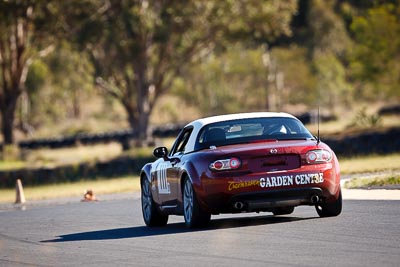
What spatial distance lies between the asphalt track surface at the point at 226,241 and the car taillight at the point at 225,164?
73 cm

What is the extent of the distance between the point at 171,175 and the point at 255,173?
1729 millimetres

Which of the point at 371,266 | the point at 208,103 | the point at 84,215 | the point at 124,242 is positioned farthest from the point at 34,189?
the point at 208,103

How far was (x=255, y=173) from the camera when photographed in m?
13.4

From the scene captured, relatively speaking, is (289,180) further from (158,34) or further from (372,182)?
(158,34)

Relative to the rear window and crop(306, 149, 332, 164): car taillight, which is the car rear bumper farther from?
the rear window

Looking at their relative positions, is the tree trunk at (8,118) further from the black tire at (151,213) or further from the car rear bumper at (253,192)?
the car rear bumper at (253,192)

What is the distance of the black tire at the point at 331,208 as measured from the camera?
14008 millimetres

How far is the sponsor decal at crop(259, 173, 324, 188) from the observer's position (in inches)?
527

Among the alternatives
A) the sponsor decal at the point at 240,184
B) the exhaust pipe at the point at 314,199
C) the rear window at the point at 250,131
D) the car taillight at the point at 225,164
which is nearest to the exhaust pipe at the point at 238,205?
the sponsor decal at the point at 240,184

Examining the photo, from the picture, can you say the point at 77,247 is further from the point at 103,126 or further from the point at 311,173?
the point at 103,126

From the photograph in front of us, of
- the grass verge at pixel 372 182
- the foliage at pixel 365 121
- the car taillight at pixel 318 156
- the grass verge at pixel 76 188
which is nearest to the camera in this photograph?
the car taillight at pixel 318 156

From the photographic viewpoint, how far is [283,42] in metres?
89.8

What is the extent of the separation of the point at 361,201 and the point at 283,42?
73180 millimetres

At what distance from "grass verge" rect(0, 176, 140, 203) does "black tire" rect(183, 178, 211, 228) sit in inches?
689
